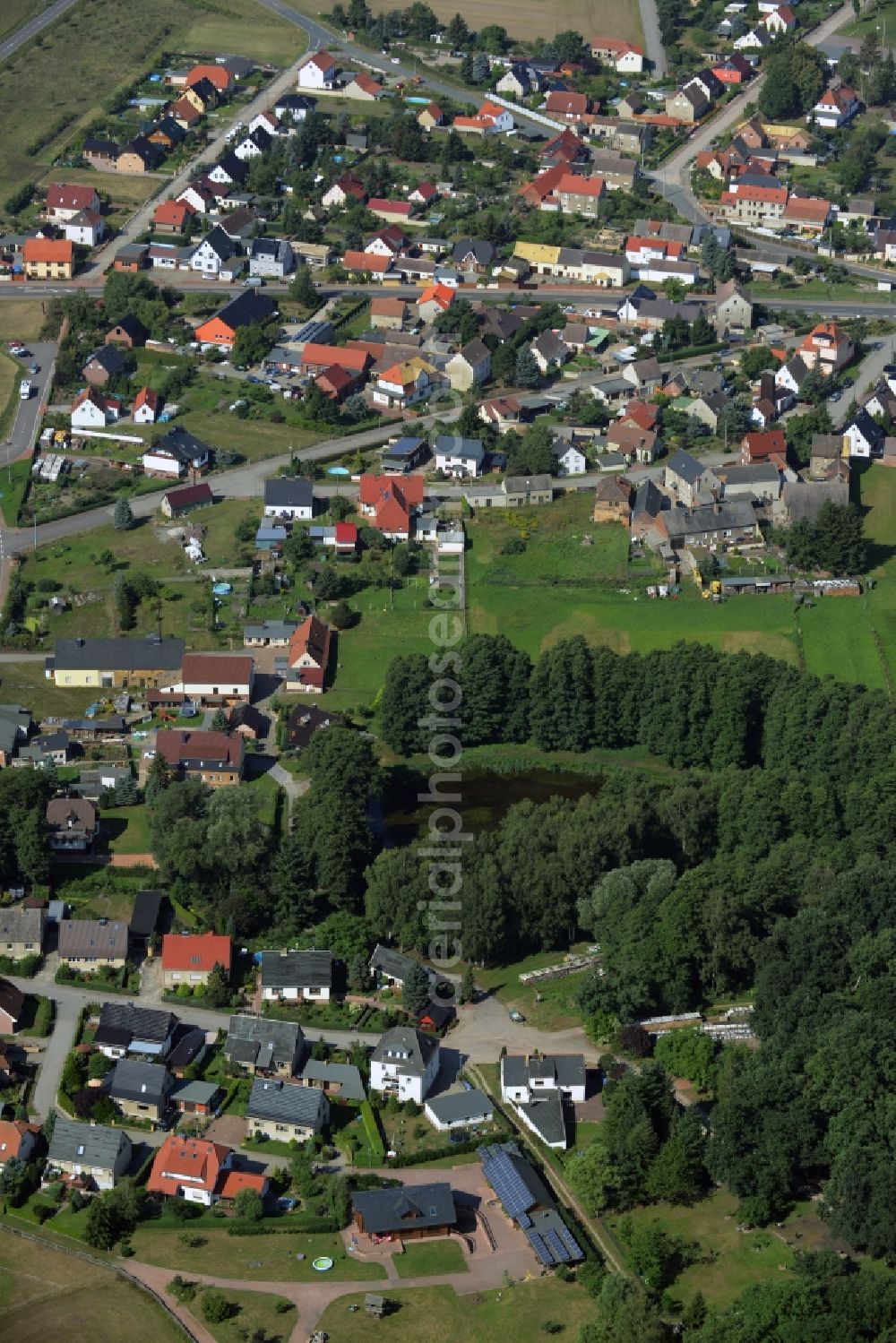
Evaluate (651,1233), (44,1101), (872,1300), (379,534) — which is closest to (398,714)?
(379,534)

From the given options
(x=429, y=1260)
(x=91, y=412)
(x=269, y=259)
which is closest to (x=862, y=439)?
(x=269, y=259)

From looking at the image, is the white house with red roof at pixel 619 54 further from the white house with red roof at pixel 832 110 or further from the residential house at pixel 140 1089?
the residential house at pixel 140 1089

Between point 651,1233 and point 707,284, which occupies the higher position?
point 651,1233

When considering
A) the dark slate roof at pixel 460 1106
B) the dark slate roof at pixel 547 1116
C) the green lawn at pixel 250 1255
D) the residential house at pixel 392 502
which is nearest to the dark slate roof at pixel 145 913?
the dark slate roof at pixel 460 1106

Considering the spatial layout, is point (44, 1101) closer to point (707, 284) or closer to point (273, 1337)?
point (273, 1337)

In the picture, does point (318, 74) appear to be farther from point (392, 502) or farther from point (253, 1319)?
point (253, 1319)

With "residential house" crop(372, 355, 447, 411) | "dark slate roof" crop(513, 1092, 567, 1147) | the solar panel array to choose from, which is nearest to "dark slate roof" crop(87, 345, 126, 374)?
"residential house" crop(372, 355, 447, 411)

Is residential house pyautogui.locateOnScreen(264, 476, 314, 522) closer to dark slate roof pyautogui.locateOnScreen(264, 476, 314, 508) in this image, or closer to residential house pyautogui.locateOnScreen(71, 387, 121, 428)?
dark slate roof pyautogui.locateOnScreen(264, 476, 314, 508)
